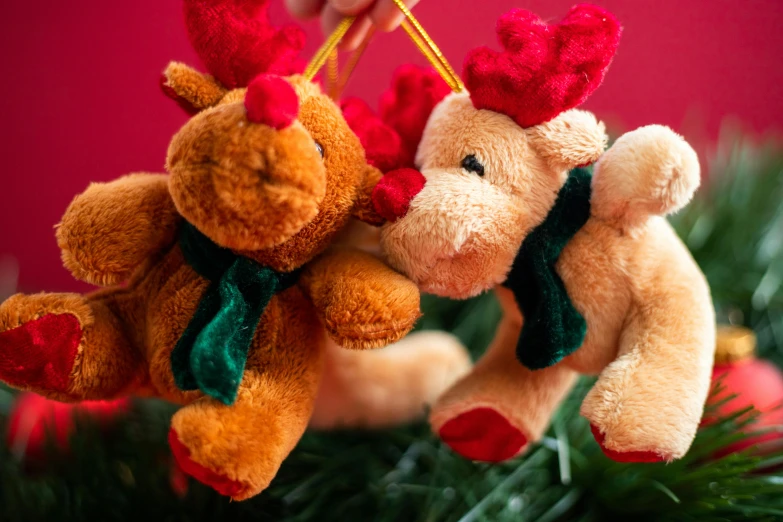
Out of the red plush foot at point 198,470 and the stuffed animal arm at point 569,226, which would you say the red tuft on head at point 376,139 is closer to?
the stuffed animal arm at point 569,226

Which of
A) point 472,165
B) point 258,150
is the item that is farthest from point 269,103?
point 472,165

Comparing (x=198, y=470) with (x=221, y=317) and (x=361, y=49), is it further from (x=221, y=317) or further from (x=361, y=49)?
(x=361, y=49)

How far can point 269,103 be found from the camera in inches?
11.7

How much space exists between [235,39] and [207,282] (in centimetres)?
15

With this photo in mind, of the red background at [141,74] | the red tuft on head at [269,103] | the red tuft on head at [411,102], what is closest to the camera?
the red tuft on head at [269,103]

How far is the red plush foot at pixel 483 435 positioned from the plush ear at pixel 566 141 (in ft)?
0.58

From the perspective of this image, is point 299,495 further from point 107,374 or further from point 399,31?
point 399,31

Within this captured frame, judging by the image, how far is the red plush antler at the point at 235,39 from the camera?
36cm

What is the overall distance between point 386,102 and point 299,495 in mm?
314

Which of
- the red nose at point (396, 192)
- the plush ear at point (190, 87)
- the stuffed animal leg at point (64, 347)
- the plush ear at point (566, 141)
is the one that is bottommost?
the plush ear at point (566, 141)

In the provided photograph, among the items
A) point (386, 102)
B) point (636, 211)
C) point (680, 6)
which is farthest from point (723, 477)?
point (680, 6)

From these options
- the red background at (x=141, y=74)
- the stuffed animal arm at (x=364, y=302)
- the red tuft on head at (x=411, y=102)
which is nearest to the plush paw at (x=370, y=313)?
the stuffed animal arm at (x=364, y=302)

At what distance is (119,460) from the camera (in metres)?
0.54

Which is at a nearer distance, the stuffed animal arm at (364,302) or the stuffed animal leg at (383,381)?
the stuffed animal arm at (364,302)
